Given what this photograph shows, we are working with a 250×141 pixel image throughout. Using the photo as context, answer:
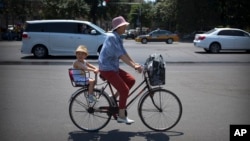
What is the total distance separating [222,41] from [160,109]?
18.8 m

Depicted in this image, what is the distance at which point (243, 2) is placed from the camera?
42031mm

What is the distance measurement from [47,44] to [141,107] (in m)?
13.9

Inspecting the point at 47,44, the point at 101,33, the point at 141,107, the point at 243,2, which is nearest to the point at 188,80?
the point at 141,107

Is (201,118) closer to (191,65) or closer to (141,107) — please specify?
(141,107)

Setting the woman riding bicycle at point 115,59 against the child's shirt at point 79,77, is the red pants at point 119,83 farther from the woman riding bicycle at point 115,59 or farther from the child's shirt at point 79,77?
the child's shirt at point 79,77

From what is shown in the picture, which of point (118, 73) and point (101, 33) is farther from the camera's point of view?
point (101, 33)

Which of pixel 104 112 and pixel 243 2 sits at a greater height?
pixel 243 2

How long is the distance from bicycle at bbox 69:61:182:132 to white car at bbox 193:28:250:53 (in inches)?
725

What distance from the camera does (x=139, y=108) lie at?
6.35m

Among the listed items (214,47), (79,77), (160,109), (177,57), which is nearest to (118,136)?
(160,109)

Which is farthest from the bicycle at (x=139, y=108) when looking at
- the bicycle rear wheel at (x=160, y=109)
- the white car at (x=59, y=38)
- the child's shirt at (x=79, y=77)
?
the white car at (x=59, y=38)

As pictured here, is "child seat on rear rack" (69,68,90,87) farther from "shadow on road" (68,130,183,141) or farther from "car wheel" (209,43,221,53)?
"car wheel" (209,43,221,53)

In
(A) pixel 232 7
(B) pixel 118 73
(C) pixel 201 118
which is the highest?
(A) pixel 232 7

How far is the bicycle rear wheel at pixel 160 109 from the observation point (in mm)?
6324
